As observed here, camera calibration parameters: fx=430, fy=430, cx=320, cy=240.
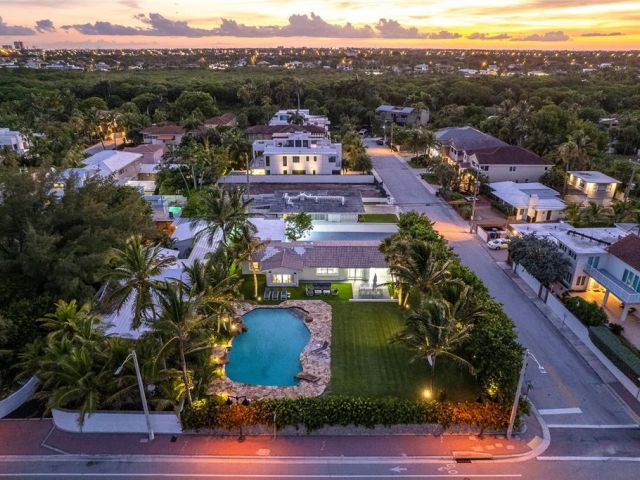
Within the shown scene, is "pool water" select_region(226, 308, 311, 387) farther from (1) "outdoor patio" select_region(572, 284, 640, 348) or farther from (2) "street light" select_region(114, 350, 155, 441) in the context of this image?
(1) "outdoor patio" select_region(572, 284, 640, 348)

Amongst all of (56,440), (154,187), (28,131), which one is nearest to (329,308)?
(56,440)

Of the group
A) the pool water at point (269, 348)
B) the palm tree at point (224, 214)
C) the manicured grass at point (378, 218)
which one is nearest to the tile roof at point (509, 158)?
the manicured grass at point (378, 218)

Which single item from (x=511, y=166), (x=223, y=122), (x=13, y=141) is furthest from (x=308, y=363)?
(x=223, y=122)

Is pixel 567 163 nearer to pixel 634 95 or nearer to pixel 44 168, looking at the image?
pixel 44 168

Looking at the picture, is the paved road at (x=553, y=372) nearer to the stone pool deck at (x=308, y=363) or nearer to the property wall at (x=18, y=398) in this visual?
the stone pool deck at (x=308, y=363)

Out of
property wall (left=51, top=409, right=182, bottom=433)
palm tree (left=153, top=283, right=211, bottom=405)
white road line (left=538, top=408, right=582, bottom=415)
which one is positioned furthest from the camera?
white road line (left=538, top=408, right=582, bottom=415)

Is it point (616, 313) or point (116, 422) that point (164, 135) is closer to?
point (116, 422)

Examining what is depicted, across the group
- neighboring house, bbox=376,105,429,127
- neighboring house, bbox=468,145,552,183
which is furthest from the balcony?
neighboring house, bbox=376,105,429,127
